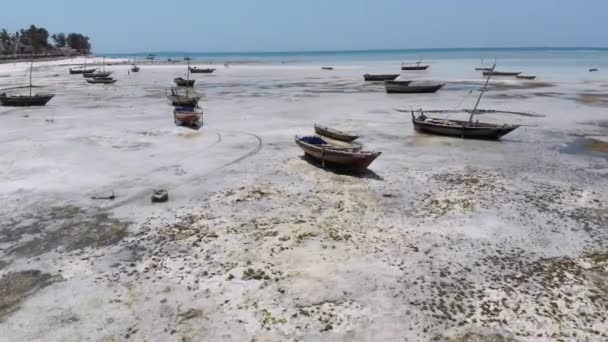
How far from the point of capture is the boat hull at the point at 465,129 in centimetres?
2472

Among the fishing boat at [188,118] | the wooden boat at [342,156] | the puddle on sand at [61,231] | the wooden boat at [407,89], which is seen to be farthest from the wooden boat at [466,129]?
the wooden boat at [407,89]

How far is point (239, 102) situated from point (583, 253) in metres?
34.9

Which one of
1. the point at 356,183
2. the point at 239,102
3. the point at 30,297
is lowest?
the point at 30,297

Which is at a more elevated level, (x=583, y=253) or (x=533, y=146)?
(x=533, y=146)

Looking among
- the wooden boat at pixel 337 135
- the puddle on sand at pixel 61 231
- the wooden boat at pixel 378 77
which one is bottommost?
the puddle on sand at pixel 61 231

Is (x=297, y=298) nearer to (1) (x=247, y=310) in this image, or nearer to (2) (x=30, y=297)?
(1) (x=247, y=310)

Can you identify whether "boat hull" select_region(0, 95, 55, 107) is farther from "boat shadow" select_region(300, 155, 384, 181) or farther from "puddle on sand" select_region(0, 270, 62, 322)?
"puddle on sand" select_region(0, 270, 62, 322)

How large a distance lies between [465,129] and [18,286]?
2219cm

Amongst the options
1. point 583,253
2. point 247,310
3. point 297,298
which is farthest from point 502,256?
point 247,310

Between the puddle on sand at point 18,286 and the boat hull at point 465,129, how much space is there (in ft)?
69.9

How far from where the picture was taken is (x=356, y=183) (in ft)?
57.4

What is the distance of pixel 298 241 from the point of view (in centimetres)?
1242

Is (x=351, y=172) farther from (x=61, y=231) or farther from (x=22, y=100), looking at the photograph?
(x=22, y=100)

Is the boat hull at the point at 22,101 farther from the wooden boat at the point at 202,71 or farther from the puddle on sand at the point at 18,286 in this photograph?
the wooden boat at the point at 202,71
